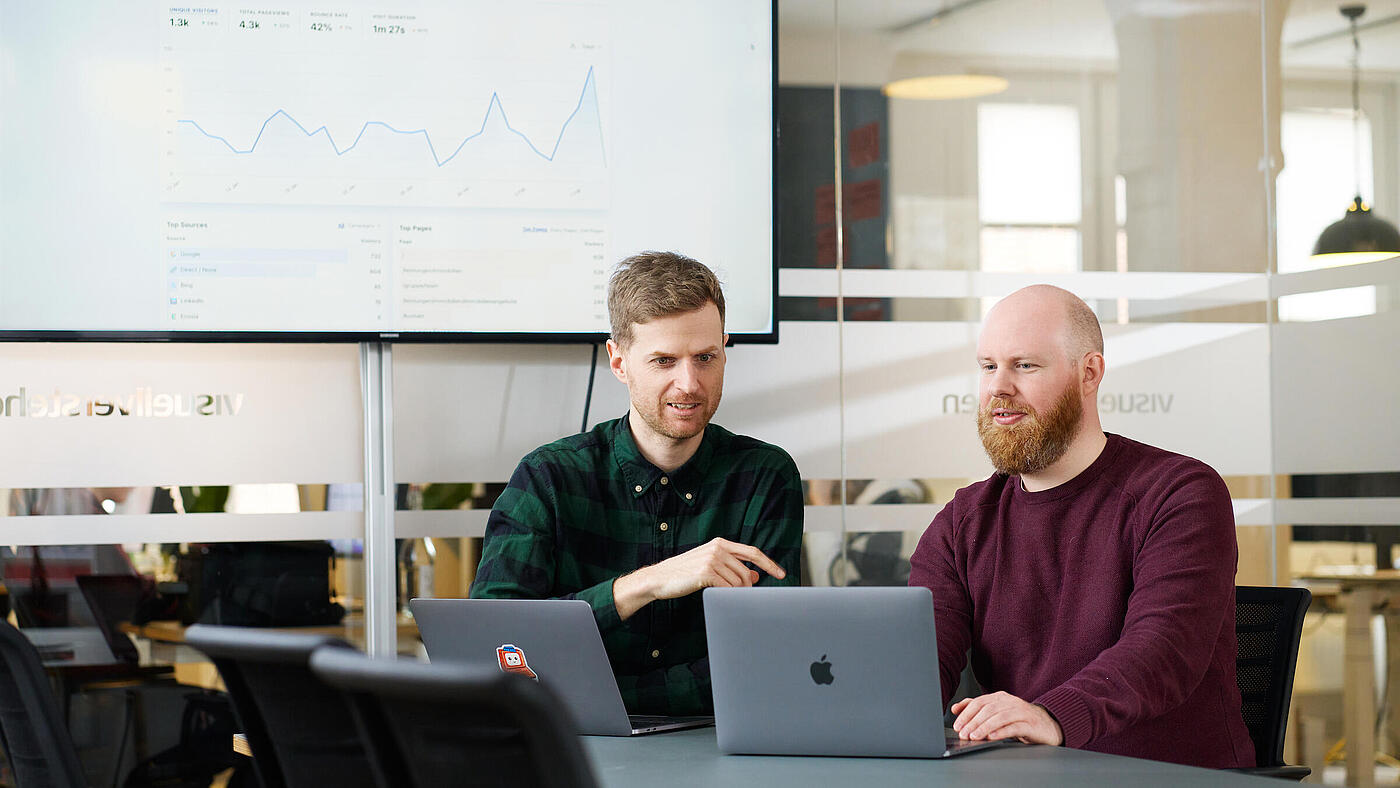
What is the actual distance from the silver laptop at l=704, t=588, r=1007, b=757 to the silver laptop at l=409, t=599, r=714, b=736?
0.72ft

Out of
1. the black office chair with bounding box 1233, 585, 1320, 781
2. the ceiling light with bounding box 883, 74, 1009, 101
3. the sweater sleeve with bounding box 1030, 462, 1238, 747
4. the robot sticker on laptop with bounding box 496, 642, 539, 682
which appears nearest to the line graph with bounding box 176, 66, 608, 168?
the ceiling light with bounding box 883, 74, 1009, 101

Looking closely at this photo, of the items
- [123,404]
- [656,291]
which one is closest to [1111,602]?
[656,291]

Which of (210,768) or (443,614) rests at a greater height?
(443,614)

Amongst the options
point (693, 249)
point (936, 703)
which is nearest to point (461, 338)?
point (693, 249)

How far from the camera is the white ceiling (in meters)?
3.38

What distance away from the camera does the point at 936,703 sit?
1.62 meters

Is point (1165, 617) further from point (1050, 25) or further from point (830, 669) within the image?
point (1050, 25)

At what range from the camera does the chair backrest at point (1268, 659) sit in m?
2.12

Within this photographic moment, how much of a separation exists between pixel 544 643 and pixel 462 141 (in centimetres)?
151

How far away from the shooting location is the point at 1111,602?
202 cm

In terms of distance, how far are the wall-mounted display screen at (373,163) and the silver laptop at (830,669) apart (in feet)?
4.84

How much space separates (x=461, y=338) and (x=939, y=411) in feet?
4.19

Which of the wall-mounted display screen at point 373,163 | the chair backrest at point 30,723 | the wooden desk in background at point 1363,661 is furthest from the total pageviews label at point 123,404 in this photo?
the wooden desk in background at point 1363,661

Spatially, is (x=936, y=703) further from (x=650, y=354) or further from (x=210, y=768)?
(x=210, y=768)
